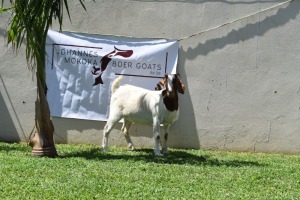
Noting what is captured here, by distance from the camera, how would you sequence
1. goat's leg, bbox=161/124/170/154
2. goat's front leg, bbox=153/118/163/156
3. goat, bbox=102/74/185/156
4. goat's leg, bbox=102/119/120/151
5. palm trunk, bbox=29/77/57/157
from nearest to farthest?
1. palm trunk, bbox=29/77/57/157
2. goat, bbox=102/74/185/156
3. goat's front leg, bbox=153/118/163/156
4. goat's leg, bbox=161/124/170/154
5. goat's leg, bbox=102/119/120/151

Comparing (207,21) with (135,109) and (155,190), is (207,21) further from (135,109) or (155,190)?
(155,190)

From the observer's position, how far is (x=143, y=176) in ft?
24.7

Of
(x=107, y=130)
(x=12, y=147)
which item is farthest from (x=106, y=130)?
(x=12, y=147)

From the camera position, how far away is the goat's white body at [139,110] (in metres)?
9.53

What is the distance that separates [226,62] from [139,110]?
6.87ft

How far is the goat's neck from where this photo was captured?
934 centimetres

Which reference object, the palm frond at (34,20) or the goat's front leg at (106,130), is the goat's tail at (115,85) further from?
the palm frond at (34,20)

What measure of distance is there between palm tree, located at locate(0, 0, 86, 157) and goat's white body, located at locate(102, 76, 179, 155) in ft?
4.68

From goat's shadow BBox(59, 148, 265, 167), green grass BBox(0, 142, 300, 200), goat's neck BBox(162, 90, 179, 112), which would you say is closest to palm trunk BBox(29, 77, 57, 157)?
green grass BBox(0, 142, 300, 200)

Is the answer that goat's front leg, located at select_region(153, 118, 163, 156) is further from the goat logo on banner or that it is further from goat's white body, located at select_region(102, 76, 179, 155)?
the goat logo on banner

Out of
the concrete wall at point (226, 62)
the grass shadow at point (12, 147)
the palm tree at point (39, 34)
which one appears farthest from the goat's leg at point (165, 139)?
the grass shadow at point (12, 147)

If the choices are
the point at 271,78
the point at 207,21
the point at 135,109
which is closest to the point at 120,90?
the point at 135,109

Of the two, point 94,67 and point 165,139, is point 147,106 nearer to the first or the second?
point 165,139

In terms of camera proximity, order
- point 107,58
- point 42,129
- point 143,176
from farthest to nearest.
A: point 107,58, point 42,129, point 143,176
